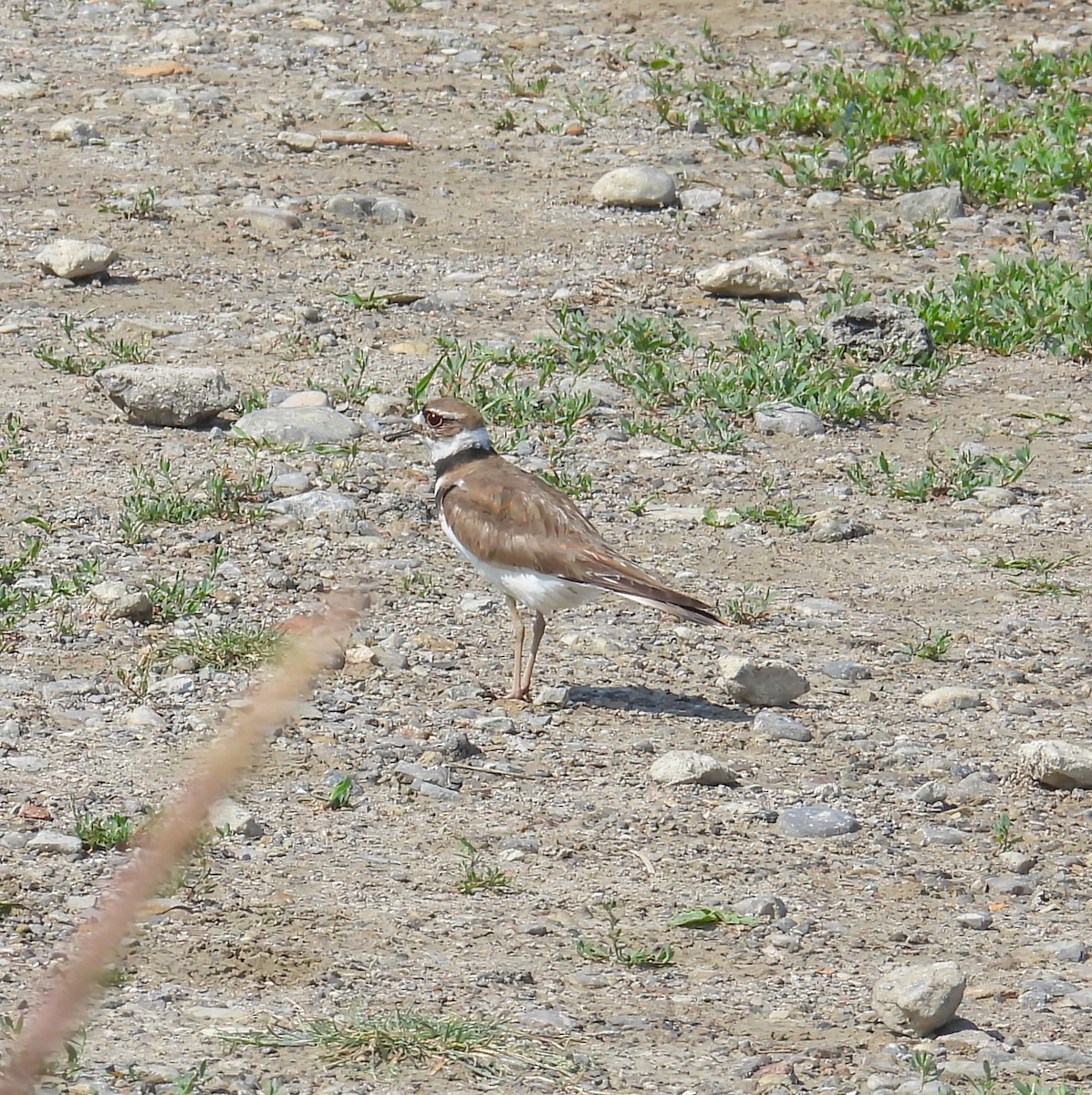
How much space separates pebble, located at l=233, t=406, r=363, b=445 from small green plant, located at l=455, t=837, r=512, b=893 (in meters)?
3.45

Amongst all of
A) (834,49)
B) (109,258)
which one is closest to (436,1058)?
(109,258)

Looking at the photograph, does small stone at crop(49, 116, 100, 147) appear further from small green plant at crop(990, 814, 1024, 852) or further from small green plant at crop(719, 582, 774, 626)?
small green plant at crop(990, 814, 1024, 852)

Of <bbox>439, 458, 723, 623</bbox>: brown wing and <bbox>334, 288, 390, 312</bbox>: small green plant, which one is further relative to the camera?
<bbox>334, 288, 390, 312</bbox>: small green plant

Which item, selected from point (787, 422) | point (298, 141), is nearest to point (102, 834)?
point (787, 422)

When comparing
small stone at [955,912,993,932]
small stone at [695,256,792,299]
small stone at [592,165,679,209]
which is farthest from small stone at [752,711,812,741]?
small stone at [592,165,679,209]

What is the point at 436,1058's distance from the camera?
12.8 feet

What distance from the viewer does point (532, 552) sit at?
20.0ft

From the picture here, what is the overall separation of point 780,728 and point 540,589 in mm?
934

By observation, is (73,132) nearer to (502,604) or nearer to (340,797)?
(502,604)

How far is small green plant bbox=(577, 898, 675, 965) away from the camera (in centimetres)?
446

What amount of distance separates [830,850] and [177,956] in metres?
1.94

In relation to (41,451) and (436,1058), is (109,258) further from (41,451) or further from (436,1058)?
(436,1058)

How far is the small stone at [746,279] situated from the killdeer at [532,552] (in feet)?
12.2

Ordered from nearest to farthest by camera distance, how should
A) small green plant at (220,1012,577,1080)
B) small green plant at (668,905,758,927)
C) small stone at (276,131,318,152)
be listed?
small green plant at (220,1012,577,1080) < small green plant at (668,905,758,927) < small stone at (276,131,318,152)
